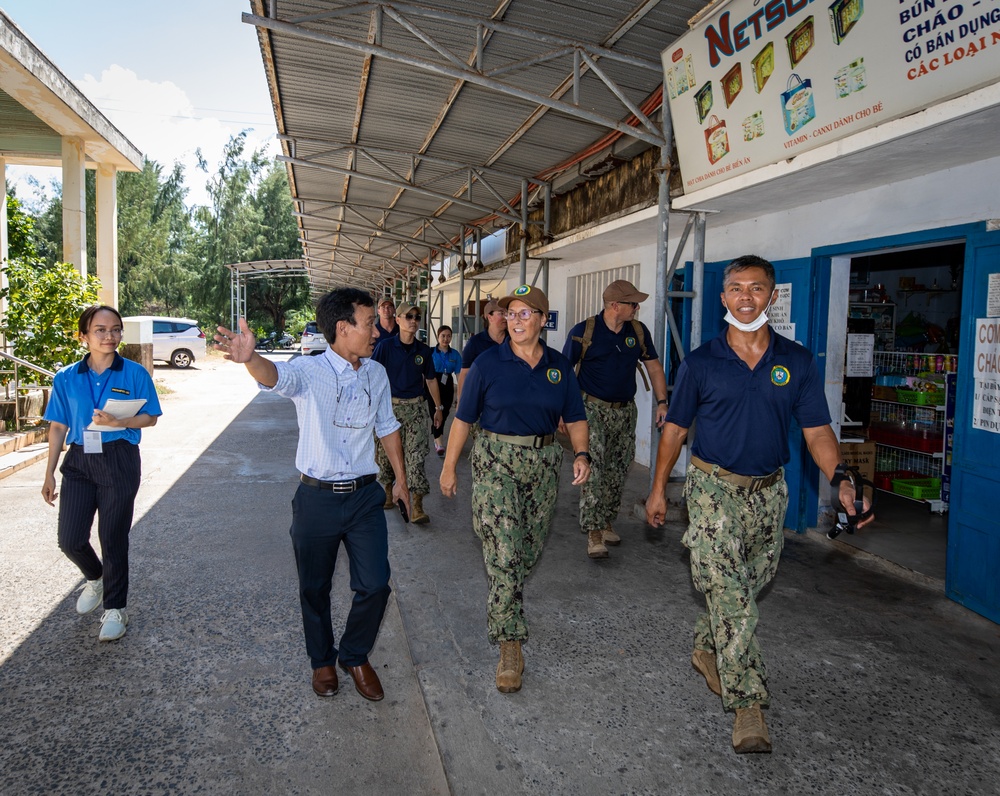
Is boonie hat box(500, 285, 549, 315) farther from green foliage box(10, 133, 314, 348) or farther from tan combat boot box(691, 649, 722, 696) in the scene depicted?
green foliage box(10, 133, 314, 348)

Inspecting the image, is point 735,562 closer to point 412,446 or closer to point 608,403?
point 608,403

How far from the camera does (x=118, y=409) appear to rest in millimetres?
3814

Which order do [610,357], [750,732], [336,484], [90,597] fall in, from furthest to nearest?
[610,357] < [90,597] < [336,484] < [750,732]

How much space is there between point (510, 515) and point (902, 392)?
549 cm

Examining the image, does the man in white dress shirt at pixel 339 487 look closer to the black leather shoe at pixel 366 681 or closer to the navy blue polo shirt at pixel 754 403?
the black leather shoe at pixel 366 681

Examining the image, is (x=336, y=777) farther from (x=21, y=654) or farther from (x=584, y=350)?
(x=584, y=350)

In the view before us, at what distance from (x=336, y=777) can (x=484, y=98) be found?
624cm

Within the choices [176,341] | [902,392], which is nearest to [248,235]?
[176,341]

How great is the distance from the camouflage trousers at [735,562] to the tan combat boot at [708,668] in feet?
1.19

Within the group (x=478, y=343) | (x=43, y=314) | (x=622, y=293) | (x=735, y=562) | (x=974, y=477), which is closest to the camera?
(x=735, y=562)

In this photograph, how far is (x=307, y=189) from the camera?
12.2m

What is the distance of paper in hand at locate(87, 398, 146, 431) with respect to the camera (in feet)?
12.4

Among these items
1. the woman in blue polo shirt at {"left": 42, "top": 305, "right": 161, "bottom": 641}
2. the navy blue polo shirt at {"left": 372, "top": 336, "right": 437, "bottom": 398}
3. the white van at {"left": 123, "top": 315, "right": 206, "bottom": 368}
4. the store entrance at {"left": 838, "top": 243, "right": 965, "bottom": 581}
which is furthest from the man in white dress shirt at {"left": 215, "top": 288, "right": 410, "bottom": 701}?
the white van at {"left": 123, "top": 315, "right": 206, "bottom": 368}

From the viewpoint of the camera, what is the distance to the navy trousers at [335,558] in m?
3.22
